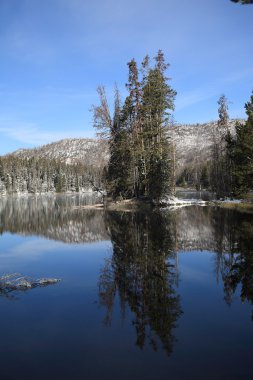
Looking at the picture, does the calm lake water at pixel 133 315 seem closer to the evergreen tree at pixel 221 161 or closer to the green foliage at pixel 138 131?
the green foliage at pixel 138 131

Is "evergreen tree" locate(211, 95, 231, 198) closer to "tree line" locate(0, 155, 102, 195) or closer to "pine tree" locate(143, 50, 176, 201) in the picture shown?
"pine tree" locate(143, 50, 176, 201)

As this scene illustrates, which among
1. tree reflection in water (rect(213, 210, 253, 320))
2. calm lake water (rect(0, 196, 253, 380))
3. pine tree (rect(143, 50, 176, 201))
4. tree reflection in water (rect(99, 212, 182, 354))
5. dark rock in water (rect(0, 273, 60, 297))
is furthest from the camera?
pine tree (rect(143, 50, 176, 201))

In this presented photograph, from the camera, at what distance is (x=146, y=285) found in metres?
10.9

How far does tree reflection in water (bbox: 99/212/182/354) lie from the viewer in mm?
7742

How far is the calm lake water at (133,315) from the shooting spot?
20.4 ft

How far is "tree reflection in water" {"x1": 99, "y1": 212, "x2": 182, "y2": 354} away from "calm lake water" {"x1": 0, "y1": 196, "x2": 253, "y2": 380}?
1.1 inches

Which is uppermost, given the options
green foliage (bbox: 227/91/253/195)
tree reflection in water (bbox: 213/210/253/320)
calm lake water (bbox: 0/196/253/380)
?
green foliage (bbox: 227/91/253/195)

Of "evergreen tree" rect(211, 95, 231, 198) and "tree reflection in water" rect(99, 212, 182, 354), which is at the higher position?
"evergreen tree" rect(211, 95, 231, 198)

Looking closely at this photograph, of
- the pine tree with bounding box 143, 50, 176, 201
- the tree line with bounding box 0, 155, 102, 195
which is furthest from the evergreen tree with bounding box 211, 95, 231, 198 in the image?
the tree line with bounding box 0, 155, 102, 195

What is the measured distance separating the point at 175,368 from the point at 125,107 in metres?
45.2

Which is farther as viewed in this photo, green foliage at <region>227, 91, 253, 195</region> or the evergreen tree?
the evergreen tree

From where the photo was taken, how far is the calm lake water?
6.21 meters

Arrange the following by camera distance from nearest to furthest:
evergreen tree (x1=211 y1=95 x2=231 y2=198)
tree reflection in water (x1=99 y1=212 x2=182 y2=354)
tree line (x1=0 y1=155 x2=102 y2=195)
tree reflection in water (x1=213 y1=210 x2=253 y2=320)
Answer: tree reflection in water (x1=99 y1=212 x2=182 y2=354) → tree reflection in water (x1=213 y1=210 x2=253 y2=320) → evergreen tree (x1=211 y1=95 x2=231 y2=198) → tree line (x1=0 y1=155 x2=102 y2=195)

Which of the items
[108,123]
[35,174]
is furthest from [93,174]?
[108,123]
